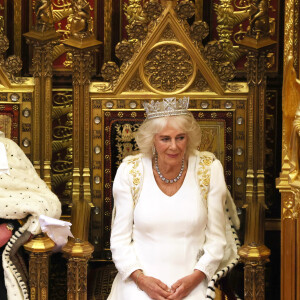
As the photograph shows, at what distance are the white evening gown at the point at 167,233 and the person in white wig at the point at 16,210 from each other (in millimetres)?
544

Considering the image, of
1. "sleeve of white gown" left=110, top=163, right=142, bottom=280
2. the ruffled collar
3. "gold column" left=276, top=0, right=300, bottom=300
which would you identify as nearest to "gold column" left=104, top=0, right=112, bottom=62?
the ruffled collar

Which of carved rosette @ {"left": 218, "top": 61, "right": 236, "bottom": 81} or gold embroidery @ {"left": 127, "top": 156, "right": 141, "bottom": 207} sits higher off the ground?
carved rosette @ {"left": 218, "top": 61, "right": 236, "bottom": 81}

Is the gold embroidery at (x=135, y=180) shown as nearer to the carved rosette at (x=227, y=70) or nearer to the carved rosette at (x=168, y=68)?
the carved rosette at (x=168, y=68)

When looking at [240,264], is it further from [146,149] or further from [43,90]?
[43,90]

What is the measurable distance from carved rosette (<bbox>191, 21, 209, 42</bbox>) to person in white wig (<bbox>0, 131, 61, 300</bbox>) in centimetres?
133

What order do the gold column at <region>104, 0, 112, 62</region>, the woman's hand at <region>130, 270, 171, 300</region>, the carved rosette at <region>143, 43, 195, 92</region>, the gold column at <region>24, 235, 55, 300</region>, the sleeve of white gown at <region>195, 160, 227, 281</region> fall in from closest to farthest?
the woman's hand at <region>130, 270, 171, 300</region> < the sleeve of white gown at <region>195, 160, 227, 281</region> < the gold column at <region>24, 235, 55, 300</region> < the carved rosette at <region>143, 43, 195, 92</region> < the gold column at <region>104, 0, 112, 62</region>

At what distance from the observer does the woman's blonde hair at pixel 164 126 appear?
5.04 metres

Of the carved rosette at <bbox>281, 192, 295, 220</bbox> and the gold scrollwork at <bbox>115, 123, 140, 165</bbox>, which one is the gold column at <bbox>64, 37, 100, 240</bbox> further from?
the carved rosette at <bbox>281, 192, 295, 220</bbox>

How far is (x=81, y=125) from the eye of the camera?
583 centimetres

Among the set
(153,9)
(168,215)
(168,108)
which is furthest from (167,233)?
(153,9)

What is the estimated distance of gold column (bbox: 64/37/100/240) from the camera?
18.8 feet

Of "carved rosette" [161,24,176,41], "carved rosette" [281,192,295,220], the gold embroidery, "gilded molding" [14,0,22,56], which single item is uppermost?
"gilded molding" [14,0,22,56]

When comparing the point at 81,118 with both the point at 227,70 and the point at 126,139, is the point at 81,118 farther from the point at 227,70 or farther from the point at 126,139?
the point at 227,70

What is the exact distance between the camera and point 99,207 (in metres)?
5.85
